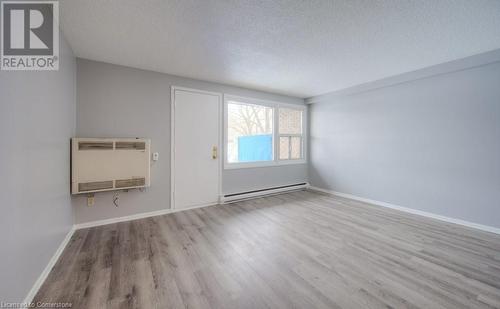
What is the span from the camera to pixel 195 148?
3.66m

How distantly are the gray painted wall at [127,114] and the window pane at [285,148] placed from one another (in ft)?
7.37

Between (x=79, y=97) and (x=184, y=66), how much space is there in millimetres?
1517

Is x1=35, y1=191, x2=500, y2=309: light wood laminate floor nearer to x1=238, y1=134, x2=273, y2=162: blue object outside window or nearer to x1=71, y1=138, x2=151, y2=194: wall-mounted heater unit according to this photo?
x1=71, y1=138, x2=151, y2=194: wall-mounted heater unit

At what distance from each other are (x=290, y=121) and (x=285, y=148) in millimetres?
739

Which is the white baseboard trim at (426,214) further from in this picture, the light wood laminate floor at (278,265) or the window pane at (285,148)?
the window pane at (285,148)

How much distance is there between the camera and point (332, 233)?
2641mm

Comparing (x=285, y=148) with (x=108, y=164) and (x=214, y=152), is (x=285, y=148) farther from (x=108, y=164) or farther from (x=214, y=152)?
(x=108, y=164)

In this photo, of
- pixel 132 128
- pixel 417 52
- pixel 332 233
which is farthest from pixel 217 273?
pixel 417 52

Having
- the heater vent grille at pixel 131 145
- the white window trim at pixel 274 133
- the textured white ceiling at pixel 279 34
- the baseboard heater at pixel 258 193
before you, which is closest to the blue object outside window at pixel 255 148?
the white window trim at pixel 274 133

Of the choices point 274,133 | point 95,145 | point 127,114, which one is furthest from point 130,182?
point 274,133

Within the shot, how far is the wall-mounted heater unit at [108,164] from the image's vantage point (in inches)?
99.5

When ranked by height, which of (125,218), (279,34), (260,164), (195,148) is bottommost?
(125,218)

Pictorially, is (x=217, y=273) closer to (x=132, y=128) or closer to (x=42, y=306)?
(x=42, y=306)

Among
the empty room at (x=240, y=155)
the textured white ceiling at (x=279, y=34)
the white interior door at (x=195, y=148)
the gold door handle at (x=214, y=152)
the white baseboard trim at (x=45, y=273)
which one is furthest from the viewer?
the gold door handle at (x=214, y=152)
